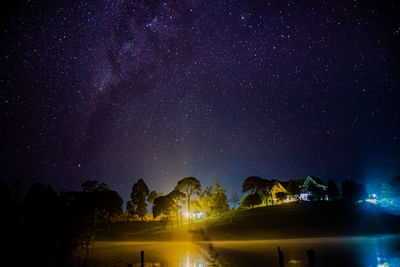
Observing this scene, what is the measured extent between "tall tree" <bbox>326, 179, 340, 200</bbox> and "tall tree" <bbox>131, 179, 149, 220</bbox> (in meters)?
64.4

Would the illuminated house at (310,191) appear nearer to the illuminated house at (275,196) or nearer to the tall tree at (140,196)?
the illuminated house at (275,196)

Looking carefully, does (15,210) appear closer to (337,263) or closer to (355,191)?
(337,263)

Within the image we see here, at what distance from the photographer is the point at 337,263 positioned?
72.4ft

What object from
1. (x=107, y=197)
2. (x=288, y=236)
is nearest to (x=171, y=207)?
(x=107, y=197)

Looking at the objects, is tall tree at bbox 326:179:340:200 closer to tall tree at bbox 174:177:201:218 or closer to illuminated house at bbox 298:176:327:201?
illuminated house at bbox 298:176:327:201

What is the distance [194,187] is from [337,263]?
66.5 m

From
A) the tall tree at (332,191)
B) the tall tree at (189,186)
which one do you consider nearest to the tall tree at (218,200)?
the tall tree at (189,186)

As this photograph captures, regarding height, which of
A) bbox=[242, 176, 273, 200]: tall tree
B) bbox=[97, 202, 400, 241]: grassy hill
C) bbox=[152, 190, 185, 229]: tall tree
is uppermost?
bbox=[242, 176, 273, 200]: tall tree

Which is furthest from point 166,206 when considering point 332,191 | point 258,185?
point 332,191

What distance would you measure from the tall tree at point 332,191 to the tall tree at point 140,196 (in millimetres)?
64357

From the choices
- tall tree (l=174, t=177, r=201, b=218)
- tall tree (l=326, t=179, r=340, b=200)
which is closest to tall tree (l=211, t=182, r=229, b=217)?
tall tree (l=174, t=177, r=201, b=218)

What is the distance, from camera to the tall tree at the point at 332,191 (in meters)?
84.1

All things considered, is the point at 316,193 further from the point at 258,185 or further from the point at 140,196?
the point at 140,196

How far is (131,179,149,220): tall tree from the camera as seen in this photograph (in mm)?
87375
